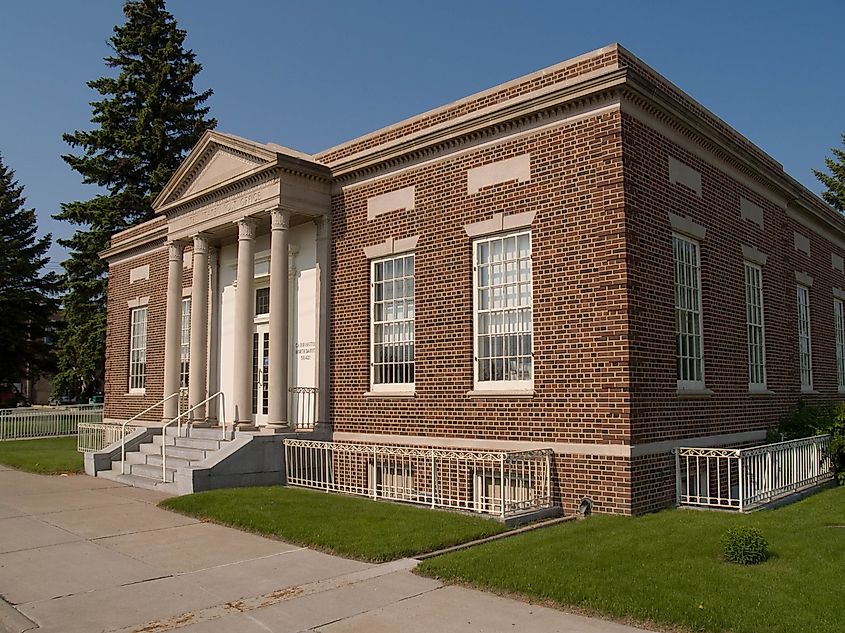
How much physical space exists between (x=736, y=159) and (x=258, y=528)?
36.3ft

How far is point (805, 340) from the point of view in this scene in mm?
18047

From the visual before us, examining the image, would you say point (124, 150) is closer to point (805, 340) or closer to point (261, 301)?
point (261, 301)

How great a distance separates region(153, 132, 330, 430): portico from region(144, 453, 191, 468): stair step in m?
1.33

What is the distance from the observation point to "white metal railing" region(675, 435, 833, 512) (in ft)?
35.6

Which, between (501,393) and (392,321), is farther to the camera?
(392,321)

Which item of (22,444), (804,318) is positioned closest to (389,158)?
(804,318)

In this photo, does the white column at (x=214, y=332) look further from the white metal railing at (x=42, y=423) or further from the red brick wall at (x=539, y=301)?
the white metal railing at (x=42, y=423)

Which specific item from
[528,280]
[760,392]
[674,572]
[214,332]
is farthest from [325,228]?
[674,572]

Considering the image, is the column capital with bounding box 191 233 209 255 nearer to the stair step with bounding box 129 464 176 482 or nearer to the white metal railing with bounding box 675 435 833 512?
the stair step with bounding box 129 464 176 482

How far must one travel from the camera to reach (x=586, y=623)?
615cm

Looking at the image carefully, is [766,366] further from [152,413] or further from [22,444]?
[22,444]

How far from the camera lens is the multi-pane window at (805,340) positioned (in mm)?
17719

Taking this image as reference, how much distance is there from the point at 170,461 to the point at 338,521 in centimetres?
640

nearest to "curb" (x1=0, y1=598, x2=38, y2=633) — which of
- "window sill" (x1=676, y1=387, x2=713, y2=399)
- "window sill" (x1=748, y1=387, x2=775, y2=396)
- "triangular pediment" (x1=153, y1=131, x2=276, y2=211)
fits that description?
"window sill" (x1=676, y1=387, x2=713, y2=399)
